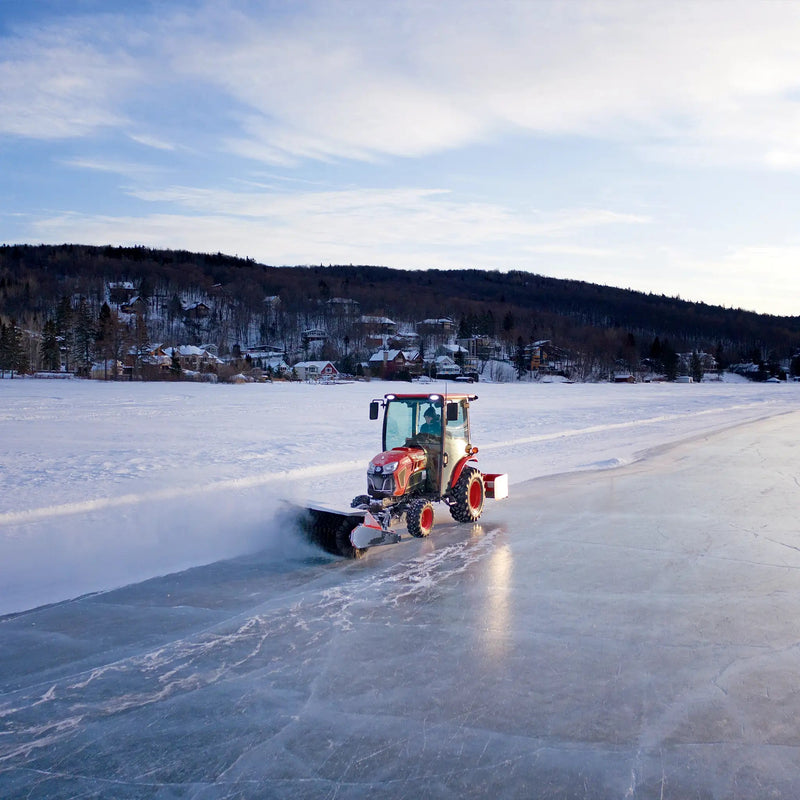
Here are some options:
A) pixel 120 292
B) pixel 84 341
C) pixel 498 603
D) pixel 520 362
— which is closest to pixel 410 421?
pixel 498 603

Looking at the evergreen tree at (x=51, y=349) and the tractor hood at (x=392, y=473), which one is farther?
the evergreen tree at (x=51, y=349)

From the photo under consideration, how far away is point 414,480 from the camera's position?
9.41 metres

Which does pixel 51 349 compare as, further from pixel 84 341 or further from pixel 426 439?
pixel 426 439

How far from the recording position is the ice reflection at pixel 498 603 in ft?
19.0

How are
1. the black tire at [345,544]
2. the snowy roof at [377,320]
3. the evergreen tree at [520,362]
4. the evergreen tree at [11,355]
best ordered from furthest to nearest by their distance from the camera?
the snowy roof at [377,320] → the evergreen tree at [520,362] → the evergreen tree at [11,355] → the black tire at [345,544]

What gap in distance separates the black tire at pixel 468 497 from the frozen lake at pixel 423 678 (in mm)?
1041

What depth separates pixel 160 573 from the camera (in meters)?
7.84

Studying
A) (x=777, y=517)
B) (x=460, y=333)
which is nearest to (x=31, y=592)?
(x=777, y=517)

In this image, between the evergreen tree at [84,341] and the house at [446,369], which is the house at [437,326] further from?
the evergreen tree at [84,341]

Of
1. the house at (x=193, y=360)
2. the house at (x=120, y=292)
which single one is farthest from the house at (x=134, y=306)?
the house at (x=193, y=360)

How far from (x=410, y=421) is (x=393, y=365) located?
8957 centimetres

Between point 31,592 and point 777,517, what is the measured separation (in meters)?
10.2

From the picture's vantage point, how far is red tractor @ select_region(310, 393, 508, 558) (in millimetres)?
8445

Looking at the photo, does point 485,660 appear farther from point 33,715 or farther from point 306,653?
point 33,715
